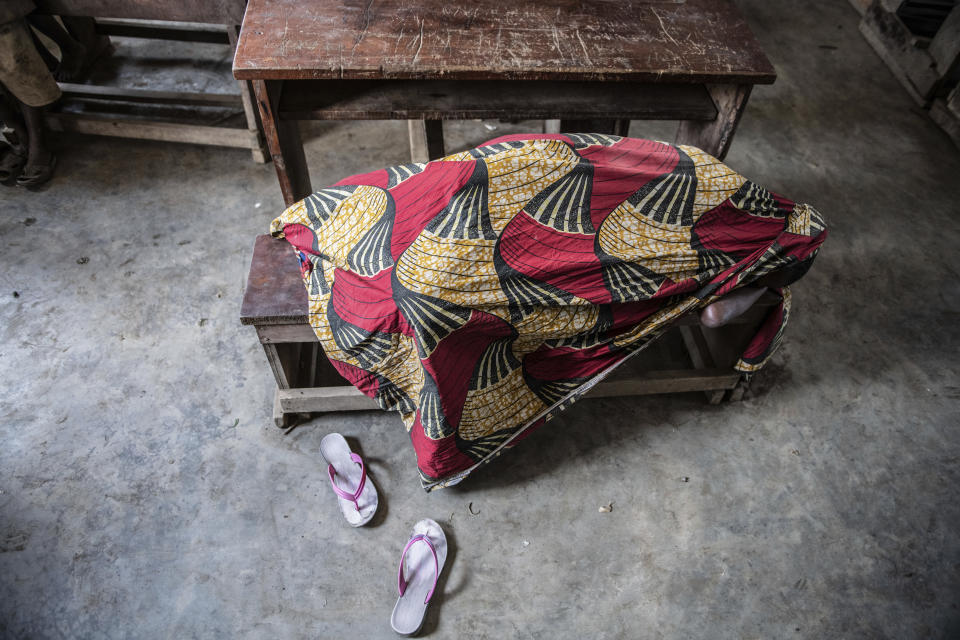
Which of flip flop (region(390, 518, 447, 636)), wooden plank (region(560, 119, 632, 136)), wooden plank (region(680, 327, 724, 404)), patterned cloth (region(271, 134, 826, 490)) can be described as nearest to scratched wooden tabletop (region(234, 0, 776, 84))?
patterned cloth (region(271, 134, 826, 490))

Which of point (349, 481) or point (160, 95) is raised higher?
point (160, 95)

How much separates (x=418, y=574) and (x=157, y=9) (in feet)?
7.90

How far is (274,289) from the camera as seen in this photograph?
178 cm

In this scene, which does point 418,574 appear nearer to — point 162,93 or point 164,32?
point 162,93

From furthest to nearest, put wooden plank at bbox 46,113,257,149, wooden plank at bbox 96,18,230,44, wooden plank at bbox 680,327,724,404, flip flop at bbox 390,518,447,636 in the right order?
wooden plank at bbox 96,18,230,44 → wooden plank at bbox 46,113,257,149 → wooden plank at bbox 680,327,724,404 → flip flop at bbox 390,518,447,636

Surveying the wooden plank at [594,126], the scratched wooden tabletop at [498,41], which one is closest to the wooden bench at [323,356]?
the scratched wooden tabletop at [498,41]

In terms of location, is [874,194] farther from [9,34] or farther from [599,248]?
[9,34]

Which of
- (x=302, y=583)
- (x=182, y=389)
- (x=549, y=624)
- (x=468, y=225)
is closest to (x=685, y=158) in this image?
(x=468, y=225)

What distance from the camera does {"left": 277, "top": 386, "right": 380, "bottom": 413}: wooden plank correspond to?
2.00 meters

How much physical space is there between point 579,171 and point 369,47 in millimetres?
845

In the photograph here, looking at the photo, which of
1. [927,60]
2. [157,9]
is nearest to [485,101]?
[157,9]

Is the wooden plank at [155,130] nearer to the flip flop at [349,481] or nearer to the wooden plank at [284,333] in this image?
the wooden plank at [284,333]

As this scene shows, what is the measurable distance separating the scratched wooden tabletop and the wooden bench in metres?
0.63

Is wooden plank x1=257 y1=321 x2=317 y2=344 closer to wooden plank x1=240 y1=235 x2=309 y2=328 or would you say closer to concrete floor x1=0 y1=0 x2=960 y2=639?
wooden plank x1=240 y1=235 x2=309 y2=328
